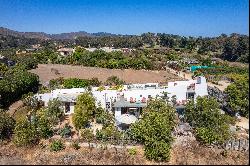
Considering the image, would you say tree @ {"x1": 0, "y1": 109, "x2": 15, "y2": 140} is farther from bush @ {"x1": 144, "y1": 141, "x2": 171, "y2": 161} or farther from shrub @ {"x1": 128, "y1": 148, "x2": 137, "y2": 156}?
bush @ {"x1": 144, "y1": 141, "x2": 171, "y2": 161}

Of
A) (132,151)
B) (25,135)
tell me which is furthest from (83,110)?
(132,151)

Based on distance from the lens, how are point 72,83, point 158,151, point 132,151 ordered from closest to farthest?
point 158,151 < point 132,151 < point 72,83

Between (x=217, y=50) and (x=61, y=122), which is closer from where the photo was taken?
(x=61, y=122)

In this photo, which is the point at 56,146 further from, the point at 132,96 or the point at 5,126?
the point at 132,96

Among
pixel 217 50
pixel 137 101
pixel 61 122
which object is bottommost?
pixel 61 122

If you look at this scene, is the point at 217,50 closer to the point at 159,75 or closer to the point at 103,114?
the point at 159,75

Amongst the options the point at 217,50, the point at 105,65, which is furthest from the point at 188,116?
the point at 217,50
